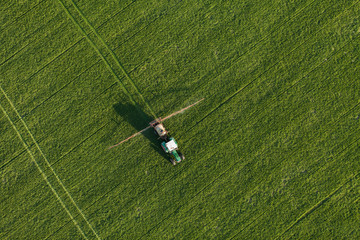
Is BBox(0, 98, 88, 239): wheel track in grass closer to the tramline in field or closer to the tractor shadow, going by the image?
the tramline in field

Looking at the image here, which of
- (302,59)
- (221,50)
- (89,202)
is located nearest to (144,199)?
(89,202)

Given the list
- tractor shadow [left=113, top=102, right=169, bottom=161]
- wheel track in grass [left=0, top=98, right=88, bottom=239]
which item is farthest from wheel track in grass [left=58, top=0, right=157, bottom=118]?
wheel track in grass [left=0, top=98, right=88, bottom=239]

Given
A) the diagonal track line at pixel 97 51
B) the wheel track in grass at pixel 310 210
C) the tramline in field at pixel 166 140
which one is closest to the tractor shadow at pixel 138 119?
the tramline in field at pixel 166 140

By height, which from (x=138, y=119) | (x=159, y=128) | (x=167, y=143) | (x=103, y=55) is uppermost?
(x=103, y=55)

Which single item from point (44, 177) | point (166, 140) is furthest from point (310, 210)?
point (44, 177)

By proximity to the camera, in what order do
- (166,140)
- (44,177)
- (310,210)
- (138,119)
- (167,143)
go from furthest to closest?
(310,210)
(138,119)
(44,177)
(166,140)
(167,143)

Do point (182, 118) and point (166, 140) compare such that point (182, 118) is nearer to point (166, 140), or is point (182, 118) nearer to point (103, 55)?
point (166, 140)
